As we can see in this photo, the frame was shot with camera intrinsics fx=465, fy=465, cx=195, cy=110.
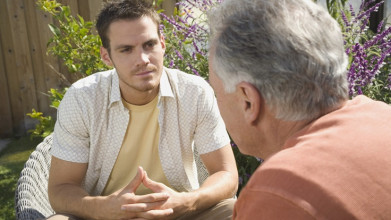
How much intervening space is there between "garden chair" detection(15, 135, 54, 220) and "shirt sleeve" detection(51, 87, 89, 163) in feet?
0.71

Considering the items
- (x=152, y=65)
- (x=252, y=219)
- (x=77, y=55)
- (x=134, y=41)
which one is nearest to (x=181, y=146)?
(x=152, y=65)

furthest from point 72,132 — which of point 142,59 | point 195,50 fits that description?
point 195,50

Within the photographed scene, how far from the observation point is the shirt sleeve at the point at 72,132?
2125 mm

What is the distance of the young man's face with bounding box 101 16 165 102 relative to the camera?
2.18 metres

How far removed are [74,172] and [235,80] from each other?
3.98 ft

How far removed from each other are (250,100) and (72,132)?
121 cm

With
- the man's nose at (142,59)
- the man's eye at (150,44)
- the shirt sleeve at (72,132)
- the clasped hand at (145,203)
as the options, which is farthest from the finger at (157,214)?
the man's eye at (150,44)

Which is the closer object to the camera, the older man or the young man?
the older man

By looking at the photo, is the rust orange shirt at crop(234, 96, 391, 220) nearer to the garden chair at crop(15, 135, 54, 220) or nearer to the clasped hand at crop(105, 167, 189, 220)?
the clasped hand at crop(105, 167, 189, 220)

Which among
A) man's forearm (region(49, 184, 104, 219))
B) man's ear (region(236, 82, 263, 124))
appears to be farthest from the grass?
man's ear (region(236, 82, 263, 124))

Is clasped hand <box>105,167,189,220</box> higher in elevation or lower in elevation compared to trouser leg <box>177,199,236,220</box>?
higher

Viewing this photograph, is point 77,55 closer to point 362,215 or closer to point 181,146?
point 181,146

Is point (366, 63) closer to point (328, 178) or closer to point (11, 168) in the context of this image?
point (328, 178)

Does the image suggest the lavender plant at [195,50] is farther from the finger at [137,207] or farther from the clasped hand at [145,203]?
the finger at [137,207]
